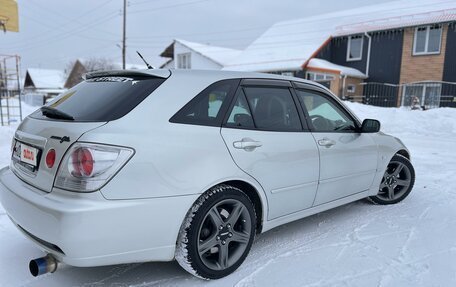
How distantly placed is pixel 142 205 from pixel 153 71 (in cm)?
116

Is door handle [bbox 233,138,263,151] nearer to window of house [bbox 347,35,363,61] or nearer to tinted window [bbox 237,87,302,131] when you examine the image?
tinted window [bbox 237,87,302,131]

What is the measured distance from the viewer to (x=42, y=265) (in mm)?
2295

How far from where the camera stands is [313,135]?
3.41m

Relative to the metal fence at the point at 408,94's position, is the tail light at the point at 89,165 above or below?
below

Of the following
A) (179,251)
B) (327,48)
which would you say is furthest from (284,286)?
(327,48)

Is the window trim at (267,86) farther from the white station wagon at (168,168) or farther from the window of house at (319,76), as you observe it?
the window of house at (319,76)

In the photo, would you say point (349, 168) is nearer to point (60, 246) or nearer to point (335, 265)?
point (335, 265)

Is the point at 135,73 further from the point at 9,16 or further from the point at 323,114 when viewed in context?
the point at 9,16

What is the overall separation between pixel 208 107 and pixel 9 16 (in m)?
11.9

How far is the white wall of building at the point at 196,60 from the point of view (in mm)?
28659

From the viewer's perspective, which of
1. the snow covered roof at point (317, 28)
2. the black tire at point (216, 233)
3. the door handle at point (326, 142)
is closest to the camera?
the black tire at point (216, 233)

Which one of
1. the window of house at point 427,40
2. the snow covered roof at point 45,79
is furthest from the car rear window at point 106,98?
the snow covered roof at point 45,79

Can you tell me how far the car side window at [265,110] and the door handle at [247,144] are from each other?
14cm

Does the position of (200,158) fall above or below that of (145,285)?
above
